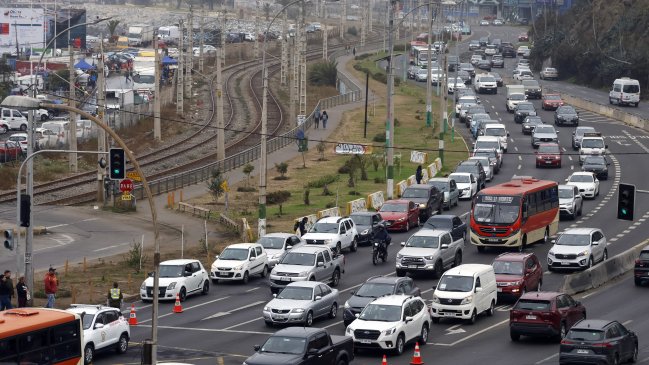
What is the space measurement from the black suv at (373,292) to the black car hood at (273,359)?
7.38m

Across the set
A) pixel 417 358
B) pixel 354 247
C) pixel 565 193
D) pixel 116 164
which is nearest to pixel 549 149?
pixel 565 193

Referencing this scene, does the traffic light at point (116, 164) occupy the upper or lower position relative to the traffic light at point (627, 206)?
upper

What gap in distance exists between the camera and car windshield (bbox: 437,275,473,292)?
37688mm

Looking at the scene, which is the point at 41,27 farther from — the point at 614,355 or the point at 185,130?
the point at 614,355

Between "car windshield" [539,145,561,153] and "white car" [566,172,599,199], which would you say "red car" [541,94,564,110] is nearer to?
"car windshield" [539,145,561,153]

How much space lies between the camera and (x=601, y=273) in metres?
44.4

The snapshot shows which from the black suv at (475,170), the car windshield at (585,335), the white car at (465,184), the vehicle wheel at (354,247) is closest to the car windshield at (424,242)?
the vehicle wheel at (354,247)

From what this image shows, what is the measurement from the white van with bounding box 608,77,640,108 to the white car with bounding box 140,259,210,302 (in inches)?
2942

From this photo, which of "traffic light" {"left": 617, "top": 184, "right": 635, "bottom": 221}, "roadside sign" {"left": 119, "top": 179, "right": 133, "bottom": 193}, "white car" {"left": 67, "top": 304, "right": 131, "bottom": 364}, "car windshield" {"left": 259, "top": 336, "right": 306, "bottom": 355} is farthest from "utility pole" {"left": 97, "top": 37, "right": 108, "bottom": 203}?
"car windshield" {"left": 259, "top": 336, "right": 306, "bottom": 355}

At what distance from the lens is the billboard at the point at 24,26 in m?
153

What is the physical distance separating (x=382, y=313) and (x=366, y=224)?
18964 mm

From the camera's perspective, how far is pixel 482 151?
73312 millimetres

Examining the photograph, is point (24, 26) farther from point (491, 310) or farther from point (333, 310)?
point (491, 310)

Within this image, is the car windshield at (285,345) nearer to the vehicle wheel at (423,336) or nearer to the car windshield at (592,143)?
the vehicle wheel at (423,336)
